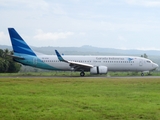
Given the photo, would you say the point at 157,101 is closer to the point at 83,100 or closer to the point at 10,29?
the point at 83,100

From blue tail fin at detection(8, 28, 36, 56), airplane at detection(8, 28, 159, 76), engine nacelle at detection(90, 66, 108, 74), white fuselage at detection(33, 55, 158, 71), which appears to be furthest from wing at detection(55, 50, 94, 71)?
blue tail fin at detection(8, 28, 36, 56)

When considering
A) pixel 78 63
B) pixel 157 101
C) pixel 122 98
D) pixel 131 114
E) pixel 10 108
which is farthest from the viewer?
pixel 78 63

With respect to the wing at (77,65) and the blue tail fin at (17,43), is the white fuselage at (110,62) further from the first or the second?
the blue tail fin at (17,43)

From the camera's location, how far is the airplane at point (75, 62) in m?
44.9

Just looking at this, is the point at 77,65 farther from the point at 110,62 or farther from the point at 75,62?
the point at 110,62

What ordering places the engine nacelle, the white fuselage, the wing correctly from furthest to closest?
the white fuselage < the engine nacelle < the wing

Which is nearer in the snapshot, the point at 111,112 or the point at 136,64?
the point at 111,112

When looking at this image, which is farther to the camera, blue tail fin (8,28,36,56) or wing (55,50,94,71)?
blue tail fin (8,28,36,56)

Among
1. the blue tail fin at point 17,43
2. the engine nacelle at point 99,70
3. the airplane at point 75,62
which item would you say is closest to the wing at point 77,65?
the airplane at point 75,62

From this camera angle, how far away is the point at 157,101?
15.6 m

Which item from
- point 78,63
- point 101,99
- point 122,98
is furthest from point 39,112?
point 78,63

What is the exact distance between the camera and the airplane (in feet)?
147

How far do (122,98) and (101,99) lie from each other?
3.98 ft

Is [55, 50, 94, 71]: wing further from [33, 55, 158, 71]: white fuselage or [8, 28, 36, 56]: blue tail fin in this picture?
[8, 28, 36, 56]: blue tail fin
